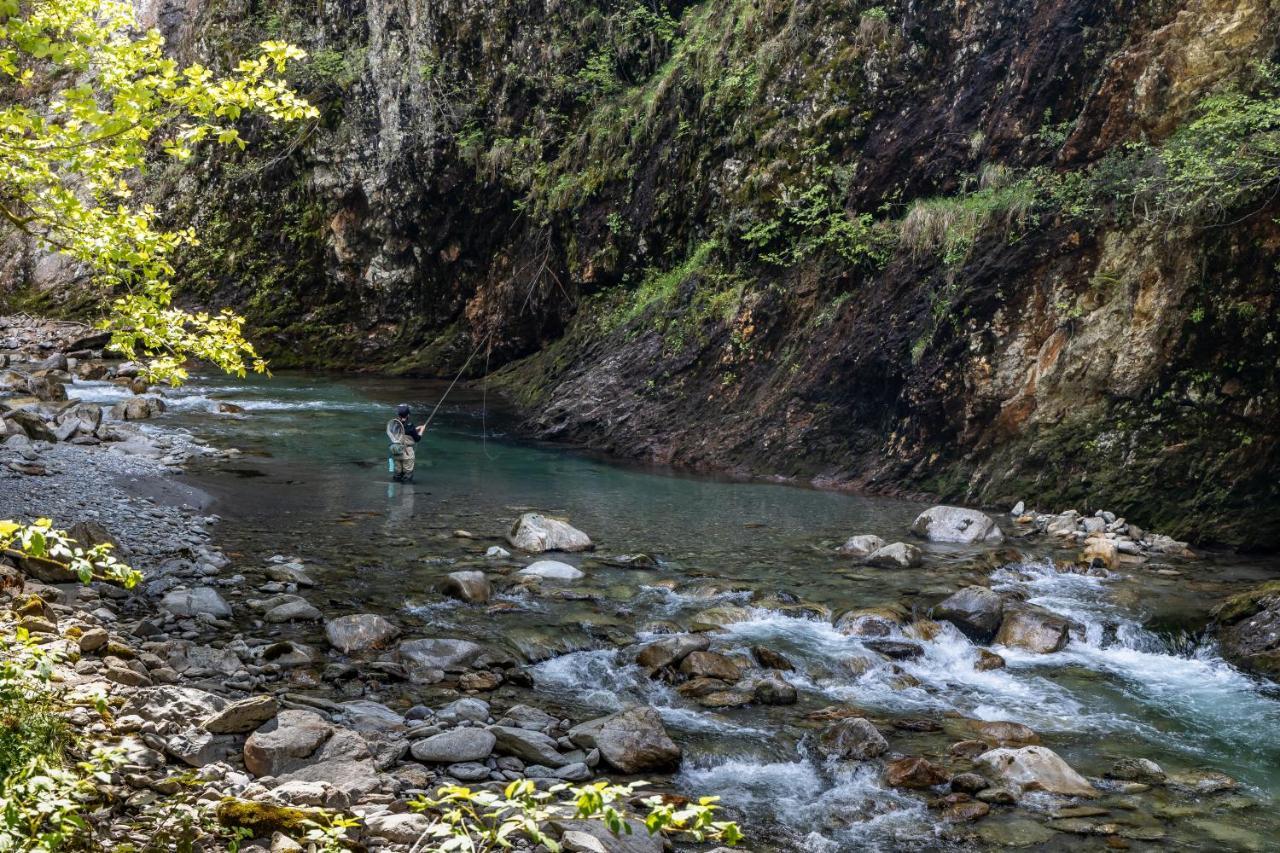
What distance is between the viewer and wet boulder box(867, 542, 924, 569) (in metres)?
9.65

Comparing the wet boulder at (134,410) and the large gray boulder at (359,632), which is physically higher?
the wet boulder at (134,410)

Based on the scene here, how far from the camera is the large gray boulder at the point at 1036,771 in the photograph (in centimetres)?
515

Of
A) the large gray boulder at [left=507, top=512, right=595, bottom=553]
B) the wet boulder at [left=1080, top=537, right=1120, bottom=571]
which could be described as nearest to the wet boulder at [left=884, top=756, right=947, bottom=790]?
the large gray boulder at [left=507, top=512, right=595, bottom=553]

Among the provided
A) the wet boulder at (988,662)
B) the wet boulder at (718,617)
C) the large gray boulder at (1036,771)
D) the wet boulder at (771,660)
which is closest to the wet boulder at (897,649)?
the wet boulder at (988,662)

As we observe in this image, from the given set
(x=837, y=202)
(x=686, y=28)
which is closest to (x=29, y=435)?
(x=837, y=202)

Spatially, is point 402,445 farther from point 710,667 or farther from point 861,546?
point 710,667

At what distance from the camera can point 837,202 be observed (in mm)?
15594

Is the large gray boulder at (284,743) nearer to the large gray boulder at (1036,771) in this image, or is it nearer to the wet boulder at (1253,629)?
the large gray boulder at (1036,771)

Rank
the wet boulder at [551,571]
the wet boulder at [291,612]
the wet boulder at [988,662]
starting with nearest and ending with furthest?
the wet boulder at [291,612] → the wet boulder at [988,662] → the wet boulder at [551,571]

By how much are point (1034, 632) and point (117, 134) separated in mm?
7503

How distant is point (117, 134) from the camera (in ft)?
15.4

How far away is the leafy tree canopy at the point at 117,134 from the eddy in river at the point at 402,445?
6.94m

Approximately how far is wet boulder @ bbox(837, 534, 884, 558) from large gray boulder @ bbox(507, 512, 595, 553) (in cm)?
289

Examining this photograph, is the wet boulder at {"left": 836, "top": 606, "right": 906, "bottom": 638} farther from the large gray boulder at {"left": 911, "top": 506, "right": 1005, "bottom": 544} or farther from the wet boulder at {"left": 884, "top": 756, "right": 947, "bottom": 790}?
the large gray boulder at {"left": 911, "top": 506, "right": 1005, "bottom": 544}
